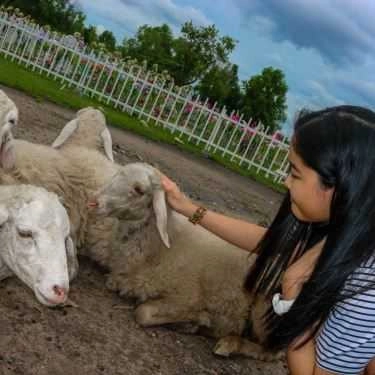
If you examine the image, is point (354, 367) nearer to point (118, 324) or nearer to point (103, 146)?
point (118, 324)

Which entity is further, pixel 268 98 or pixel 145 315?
pixel 268 98

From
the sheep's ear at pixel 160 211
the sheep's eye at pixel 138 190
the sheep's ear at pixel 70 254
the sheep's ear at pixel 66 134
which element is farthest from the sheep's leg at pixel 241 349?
the sheep's ear at pixel 66 134

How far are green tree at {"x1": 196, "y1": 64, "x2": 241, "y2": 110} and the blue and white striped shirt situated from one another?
24191mm

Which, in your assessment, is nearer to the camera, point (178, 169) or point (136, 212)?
point (136, 212)

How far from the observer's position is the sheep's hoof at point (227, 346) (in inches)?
151

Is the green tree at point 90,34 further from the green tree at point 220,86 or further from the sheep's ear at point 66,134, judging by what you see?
the sheep's ear at point 66,134

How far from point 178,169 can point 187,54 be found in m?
18.6

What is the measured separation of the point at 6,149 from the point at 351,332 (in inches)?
84.0

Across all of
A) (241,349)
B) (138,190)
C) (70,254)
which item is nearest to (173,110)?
(138,190)

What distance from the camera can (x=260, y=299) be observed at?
396cm

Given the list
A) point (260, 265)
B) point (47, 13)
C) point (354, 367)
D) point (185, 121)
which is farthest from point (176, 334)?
point (47, 13)

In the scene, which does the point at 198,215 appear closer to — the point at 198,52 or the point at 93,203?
the point at 93,203

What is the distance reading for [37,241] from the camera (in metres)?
2.46

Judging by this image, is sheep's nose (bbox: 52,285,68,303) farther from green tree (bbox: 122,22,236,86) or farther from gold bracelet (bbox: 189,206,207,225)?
green tree (bbox: 122,22,236,86)
